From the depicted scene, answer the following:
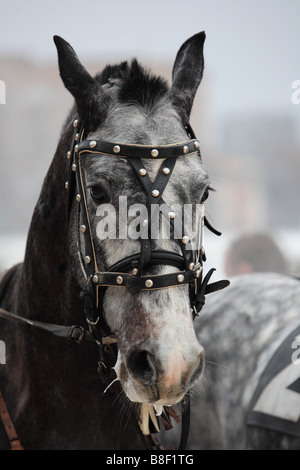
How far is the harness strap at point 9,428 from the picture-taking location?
221 cm

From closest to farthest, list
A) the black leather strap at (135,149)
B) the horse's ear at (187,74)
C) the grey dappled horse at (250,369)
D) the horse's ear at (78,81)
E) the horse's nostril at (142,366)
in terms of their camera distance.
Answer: the horse's nostril at (142,366), the black leather strap at (135,149), the horse's ear at (78,81), the horse's ear at (187,74), the grey dappled horse at (250,369)

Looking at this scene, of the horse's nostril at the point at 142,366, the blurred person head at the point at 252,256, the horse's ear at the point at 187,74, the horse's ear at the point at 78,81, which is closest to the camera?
the horse's nostril at the point at 142,366

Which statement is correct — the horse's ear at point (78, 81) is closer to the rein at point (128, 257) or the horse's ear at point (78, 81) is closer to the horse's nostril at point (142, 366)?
the rein at point (128, 257)

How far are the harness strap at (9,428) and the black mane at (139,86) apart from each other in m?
1.31

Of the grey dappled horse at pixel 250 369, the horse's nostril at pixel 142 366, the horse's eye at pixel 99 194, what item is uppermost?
the horse's eye at pixel 99 194

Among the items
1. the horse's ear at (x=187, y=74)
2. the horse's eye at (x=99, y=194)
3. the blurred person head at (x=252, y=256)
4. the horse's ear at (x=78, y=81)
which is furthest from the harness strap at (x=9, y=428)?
the blurred person head at (x=252, y=256)

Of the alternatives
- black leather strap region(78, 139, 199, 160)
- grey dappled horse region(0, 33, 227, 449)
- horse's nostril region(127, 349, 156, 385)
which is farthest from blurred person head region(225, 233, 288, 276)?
horse's nostril region(127, 349, 156, 385)

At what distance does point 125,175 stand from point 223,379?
1.90 meters

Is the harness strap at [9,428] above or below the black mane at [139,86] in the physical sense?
below

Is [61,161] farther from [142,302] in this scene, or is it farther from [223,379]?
[223,379]

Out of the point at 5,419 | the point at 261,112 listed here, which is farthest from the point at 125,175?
the point at 261,112

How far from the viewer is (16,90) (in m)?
9.44

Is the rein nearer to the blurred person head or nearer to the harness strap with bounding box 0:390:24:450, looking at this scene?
the harness strap with bounding box 0:390:24:450

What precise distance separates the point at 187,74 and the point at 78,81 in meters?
0.45
